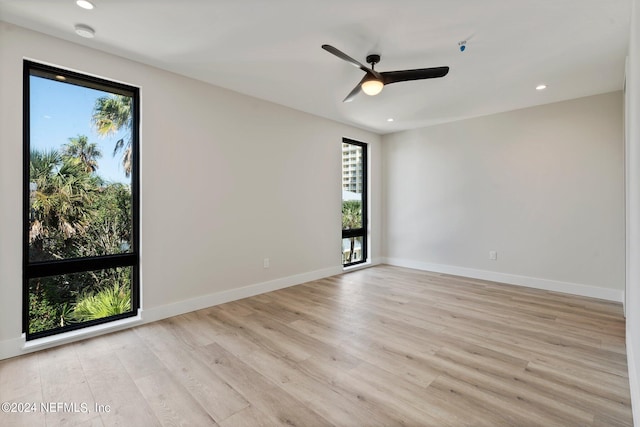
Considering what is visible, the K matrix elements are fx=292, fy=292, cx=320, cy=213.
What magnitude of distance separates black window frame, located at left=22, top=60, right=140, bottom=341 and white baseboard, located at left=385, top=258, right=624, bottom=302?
4.59 metres

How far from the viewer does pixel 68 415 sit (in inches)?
67.4

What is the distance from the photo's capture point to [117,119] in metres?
3.00

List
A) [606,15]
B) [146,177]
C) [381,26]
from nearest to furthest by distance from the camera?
[606,15] < [381,26] < [146,177]

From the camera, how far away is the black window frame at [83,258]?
8.01ft

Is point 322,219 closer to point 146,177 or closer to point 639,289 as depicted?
point 146,177

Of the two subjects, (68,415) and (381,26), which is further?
(381,26)

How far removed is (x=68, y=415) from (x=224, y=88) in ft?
11.1

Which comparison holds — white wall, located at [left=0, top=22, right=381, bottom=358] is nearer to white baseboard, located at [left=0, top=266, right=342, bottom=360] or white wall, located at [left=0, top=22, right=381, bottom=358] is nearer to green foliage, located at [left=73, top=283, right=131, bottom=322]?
white baseboard, located at [left=0, top=266, right=342, bottom=360]

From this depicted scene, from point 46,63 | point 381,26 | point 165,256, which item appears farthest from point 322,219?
point 46,63

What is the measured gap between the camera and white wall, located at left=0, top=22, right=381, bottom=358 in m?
2.36

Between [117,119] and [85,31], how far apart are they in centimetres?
81

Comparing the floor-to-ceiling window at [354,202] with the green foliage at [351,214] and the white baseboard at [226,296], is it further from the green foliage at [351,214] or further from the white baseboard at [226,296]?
the white baseboard at [226,296]

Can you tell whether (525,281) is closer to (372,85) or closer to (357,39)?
(372,85)

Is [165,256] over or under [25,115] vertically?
under
